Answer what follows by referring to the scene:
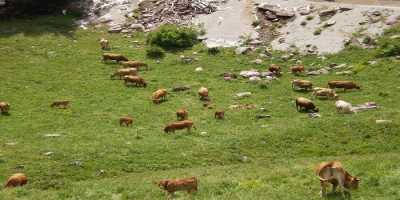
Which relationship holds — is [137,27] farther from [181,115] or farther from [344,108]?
[344,108]

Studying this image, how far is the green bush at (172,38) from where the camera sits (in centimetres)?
4828

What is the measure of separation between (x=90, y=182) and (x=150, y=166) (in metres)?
3.25

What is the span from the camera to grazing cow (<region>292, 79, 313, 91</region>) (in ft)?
124

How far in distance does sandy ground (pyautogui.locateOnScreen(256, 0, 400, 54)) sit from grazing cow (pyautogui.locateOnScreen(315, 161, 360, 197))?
2595 centimetres

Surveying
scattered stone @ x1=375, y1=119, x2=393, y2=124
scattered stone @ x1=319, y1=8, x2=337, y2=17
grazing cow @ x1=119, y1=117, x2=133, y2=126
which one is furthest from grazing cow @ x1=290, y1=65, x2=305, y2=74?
grazing cow @ x1=119, y1=117, x2=133, y2=126

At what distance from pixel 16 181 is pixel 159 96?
46.4 ft

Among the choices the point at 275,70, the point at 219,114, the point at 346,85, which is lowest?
the point at 275,70

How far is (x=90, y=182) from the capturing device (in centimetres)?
2442

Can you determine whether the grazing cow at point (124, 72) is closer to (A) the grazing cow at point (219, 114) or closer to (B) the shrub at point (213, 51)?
(B) the shrub at point (213, 51)

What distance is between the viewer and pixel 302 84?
124 ft

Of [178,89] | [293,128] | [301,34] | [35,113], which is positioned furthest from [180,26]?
[293,128]

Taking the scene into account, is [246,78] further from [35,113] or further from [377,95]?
[35,113]

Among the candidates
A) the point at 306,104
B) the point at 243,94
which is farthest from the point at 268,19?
the point at 306,104

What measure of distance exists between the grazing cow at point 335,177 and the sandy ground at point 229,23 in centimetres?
2915
